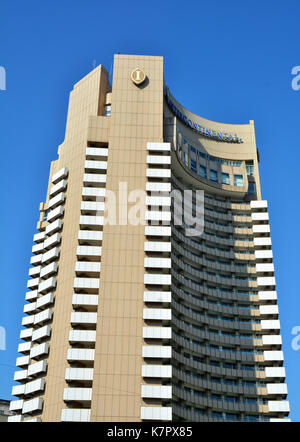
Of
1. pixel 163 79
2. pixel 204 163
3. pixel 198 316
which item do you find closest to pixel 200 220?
pixel 204 163

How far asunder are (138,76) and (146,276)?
1569 inches

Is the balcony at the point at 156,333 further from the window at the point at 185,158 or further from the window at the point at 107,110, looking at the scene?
the window at the point at 107,110

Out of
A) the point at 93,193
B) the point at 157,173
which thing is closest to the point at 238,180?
the point at 157,173

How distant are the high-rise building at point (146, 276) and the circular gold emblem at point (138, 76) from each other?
7.9 inches

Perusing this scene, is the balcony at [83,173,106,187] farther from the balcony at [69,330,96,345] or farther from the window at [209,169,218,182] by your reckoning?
the window at [209,169,218,182]

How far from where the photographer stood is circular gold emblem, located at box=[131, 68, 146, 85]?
99.8 metres

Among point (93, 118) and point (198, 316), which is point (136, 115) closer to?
point (93, 118)

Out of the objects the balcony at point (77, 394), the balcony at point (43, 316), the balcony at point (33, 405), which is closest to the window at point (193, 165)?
the balcony at point (43, 316)

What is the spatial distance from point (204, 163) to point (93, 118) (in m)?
26.6

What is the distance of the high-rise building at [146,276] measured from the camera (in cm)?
7744

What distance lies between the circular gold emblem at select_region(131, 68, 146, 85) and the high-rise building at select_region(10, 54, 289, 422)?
20 cm

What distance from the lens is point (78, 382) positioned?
3054 inches

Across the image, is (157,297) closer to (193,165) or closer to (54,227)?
(54,227)

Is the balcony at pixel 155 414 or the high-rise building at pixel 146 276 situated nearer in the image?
the balcony at pixel 155 414
